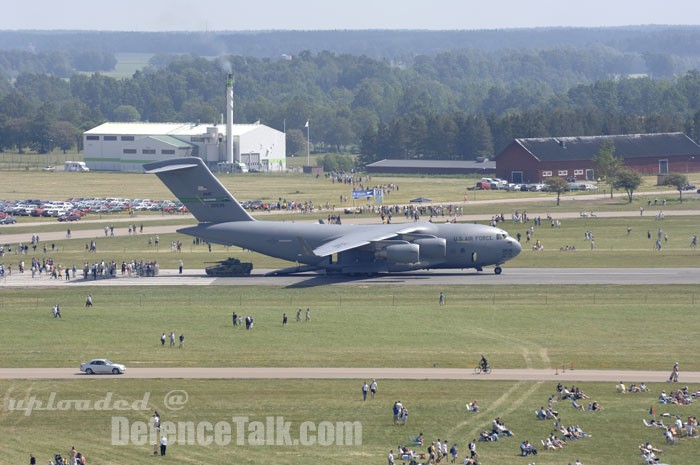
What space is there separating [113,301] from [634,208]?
78736 millimetres

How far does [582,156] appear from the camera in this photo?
185 metres

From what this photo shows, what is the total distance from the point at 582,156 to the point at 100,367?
13388 cm

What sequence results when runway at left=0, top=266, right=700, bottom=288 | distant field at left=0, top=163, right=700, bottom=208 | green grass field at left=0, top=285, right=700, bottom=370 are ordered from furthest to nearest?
distant field at left=0, top=163, right=700, bottom=208
runway at left=0, top=266, right=700, bottom=288
green grass field at left=0, top=285, right=700, bottom=370

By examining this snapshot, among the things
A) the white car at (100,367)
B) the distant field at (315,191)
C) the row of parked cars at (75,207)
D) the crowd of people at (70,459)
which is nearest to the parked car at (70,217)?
the row of parked cars at (75,207)

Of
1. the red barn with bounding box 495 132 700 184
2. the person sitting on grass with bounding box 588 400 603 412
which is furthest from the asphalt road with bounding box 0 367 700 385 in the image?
the red barn with bounding box 495 132 700 184

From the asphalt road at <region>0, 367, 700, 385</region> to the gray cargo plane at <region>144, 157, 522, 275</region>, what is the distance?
83.2ft

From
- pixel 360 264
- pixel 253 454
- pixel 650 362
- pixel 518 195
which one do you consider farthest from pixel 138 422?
pixel 518 195

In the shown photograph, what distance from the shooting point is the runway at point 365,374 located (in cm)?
6144

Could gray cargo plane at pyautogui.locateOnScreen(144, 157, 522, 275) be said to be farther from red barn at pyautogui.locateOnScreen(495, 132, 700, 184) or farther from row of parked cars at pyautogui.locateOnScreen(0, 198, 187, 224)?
red barn at pyautogui.locateOnScreen(495, 132, 700, 184)

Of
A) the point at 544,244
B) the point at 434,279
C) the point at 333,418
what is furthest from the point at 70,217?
the point at 333,418

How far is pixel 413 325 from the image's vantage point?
73.7 meters

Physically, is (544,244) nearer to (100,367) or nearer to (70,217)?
(70,217)

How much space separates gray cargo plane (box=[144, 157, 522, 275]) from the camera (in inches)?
3548

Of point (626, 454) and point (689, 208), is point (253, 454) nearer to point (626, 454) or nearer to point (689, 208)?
point (626, 454)
